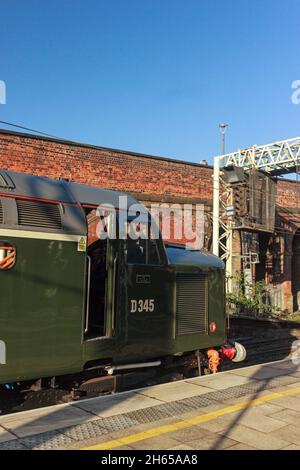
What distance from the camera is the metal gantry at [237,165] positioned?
1905 centimetres

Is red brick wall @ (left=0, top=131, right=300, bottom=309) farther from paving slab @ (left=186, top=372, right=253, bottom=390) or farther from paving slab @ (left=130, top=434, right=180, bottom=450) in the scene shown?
paving slab @ (left=130, top=434, right=180, bottom=450)

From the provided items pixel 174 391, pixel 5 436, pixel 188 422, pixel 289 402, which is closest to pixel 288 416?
pixel 289 402

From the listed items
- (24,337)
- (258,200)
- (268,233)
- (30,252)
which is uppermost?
(258,200)

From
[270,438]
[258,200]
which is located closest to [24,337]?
[270,438]

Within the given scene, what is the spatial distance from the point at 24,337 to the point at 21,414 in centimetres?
93

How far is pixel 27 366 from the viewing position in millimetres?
5277

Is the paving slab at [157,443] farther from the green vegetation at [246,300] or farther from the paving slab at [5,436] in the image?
the green vegetation at [246,300]

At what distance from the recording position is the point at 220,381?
746cm

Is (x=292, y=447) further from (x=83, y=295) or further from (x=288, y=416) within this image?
(x=83, y=295)

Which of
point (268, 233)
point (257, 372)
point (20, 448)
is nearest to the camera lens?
point (20, 448)

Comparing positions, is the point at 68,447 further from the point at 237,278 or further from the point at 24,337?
the point at 237,278

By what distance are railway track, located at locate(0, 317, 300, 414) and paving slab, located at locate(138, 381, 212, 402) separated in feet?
1.54

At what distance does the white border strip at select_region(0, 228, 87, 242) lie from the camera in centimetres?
518

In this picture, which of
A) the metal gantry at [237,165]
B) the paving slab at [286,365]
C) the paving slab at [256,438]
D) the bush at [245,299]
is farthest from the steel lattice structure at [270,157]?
the paving slab at [256,438]
